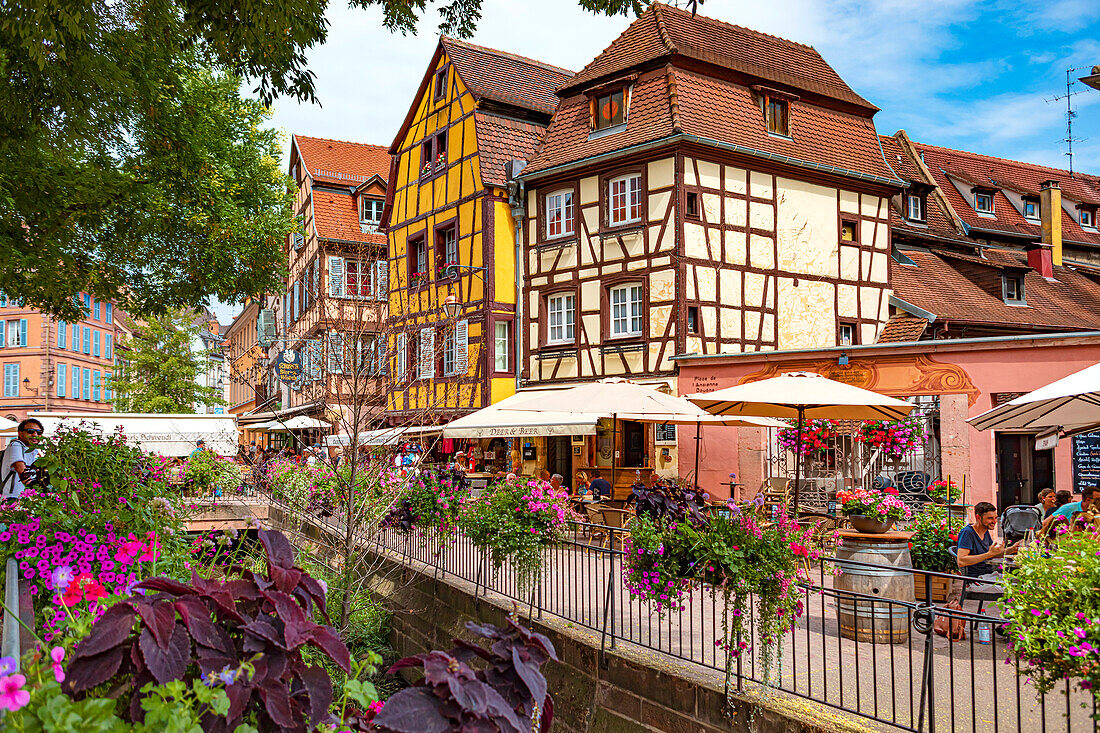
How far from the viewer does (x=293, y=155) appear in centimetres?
4128

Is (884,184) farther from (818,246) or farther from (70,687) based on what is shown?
(70,687)

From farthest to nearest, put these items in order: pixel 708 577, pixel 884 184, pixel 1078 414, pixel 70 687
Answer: pixel 884 184, pixel 1078 414, pixel 708 577, pixel 70 687

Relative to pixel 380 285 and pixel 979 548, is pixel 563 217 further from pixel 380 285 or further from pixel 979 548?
pixel 979 548

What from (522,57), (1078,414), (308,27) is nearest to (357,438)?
(308,27)

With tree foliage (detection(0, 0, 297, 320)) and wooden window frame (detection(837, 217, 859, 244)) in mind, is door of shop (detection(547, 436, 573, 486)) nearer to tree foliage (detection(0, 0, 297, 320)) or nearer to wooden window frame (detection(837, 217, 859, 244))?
wooden window frame (detection(837, 217, 859, 244))

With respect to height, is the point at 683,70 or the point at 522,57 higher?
the point at 522,57

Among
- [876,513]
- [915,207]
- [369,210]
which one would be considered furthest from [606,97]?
[876,513]

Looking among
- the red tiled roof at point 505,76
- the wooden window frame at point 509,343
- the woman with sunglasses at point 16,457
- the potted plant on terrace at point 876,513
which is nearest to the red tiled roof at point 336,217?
the red tiled roof at point 505,76

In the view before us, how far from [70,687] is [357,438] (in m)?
7.33

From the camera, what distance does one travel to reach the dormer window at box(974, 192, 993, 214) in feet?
118

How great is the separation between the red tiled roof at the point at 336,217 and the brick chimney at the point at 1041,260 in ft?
81.0

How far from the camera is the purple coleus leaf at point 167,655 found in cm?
194

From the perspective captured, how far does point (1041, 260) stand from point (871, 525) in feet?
99.0

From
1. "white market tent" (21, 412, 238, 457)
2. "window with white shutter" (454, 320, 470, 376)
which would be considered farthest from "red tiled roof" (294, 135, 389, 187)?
"window with white shutter" (454, 320, 470, 376)
